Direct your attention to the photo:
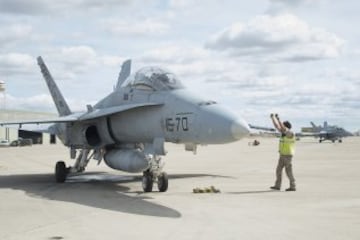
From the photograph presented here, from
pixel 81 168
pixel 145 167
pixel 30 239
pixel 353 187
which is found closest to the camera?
pixel 30 239

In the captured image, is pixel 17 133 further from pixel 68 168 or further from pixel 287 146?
pixel 287 146

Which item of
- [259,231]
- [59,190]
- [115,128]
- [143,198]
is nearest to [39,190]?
[59,190]

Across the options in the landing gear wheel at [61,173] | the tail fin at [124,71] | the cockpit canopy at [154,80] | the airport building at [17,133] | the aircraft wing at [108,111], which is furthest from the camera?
the airport building at [17,133]

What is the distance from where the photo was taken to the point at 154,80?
46.1 feet

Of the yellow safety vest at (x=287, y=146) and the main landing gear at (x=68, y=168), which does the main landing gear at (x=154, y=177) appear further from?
the main landing gear at (x=68, y=168)

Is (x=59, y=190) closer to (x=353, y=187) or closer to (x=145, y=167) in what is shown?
(x=145, y=167)

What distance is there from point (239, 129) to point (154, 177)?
123 inches

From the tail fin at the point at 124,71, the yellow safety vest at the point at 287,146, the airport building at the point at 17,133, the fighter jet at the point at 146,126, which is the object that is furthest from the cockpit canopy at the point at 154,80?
the airport building at the point at 17,133

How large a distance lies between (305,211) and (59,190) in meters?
7.15

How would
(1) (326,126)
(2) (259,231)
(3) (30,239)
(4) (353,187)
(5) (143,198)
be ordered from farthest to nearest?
(1) (326,126) → (4) (353,187) → (5) (143,198) → (2) (259,231) → (3) (30,239)

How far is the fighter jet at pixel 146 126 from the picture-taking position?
1189 cm

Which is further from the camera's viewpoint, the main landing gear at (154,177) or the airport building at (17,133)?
the airport building at (17,133)

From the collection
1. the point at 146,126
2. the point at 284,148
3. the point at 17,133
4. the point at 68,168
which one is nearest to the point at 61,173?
the point at 68,168

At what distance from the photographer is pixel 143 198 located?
12.1 metres
